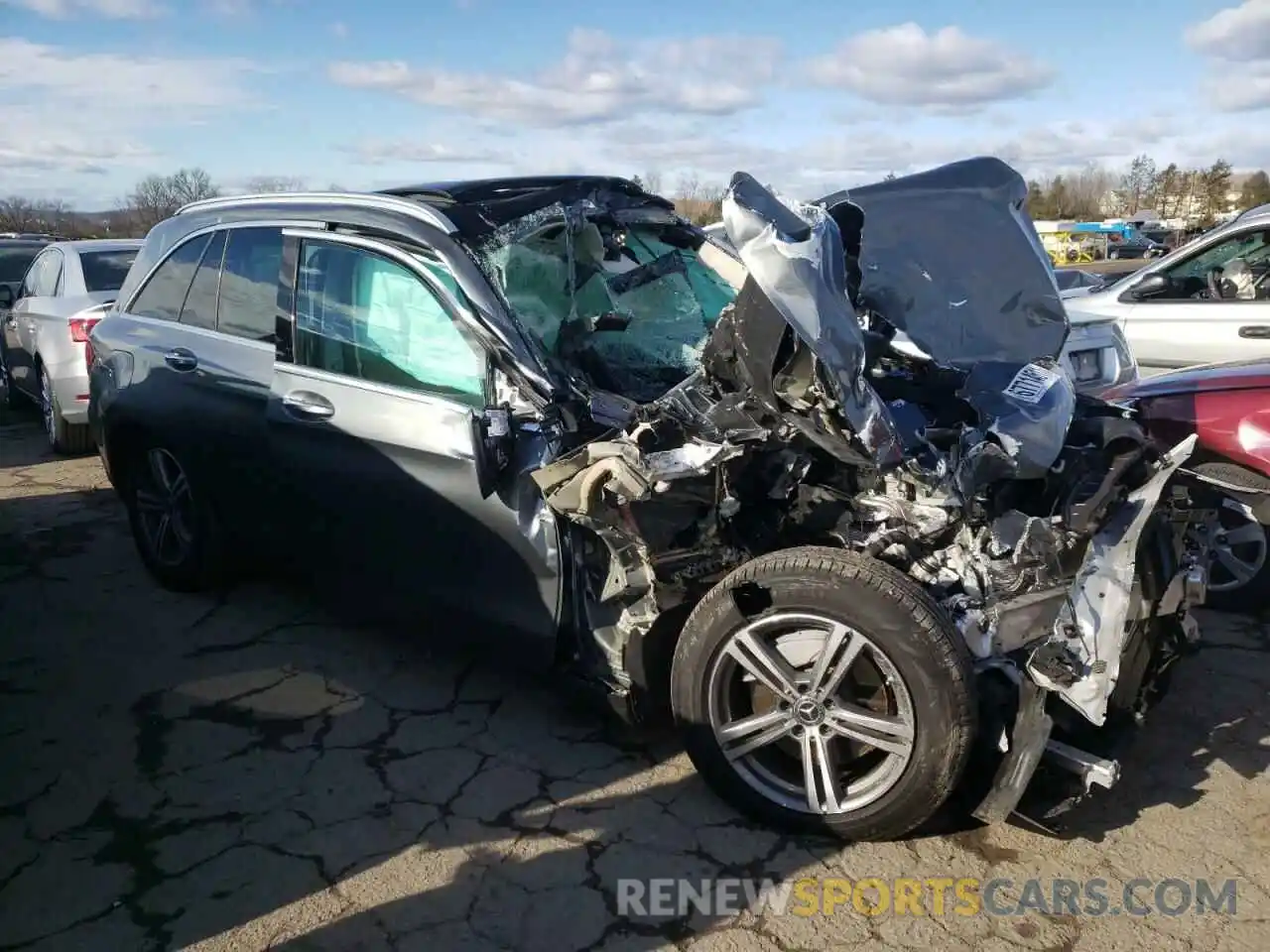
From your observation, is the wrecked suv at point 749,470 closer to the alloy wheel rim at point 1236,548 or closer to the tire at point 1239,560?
the tire at point 1239,560

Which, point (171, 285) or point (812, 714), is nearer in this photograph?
point (812, 714)

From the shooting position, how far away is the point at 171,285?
4.96 metres

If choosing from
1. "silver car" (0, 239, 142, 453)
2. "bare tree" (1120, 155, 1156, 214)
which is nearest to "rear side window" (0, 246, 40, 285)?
"silver car" (0, 239, 142, 453)

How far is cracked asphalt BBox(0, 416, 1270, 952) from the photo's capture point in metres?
2.74

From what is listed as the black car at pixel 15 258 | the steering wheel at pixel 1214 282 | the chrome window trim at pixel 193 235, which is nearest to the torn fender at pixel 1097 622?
the chrome window trim at pixel 193 235

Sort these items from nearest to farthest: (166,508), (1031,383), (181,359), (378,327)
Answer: (1031,383) → (378,327) → (181,359) → (166,508)

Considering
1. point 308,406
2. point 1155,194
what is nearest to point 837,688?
point 308,406

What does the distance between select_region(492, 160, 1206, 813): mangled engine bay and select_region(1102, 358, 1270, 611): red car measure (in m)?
0.92

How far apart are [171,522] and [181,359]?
2.96 feet

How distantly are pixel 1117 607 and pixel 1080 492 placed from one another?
1.15ft

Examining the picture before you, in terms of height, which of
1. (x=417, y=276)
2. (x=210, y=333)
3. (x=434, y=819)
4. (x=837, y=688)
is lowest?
(x=434, y=819)

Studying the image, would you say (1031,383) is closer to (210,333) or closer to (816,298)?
(816,298)

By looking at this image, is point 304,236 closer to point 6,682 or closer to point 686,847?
point 6,682

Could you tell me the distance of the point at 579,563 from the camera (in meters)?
3.34
